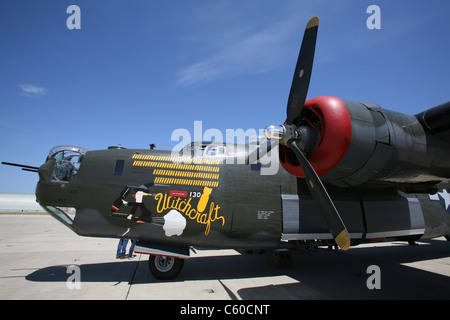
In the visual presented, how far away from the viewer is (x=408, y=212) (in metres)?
7.91

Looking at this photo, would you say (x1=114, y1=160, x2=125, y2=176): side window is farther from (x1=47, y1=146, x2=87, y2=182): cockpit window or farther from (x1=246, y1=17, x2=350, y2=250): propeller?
(x1=246, y1=17, x2=350, y2=250): propeller

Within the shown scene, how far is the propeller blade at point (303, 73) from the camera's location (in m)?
5.27

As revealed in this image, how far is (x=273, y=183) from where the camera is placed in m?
7.32

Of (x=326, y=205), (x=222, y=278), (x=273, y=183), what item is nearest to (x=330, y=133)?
(x=326, y=205)

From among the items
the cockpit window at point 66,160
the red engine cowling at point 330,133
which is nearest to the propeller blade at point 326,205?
the red engine cowling at point 330,133

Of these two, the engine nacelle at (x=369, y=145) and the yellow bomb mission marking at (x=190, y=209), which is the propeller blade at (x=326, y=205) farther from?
the yellow bomb mission marking at (x=190, y=209)

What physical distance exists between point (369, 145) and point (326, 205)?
1549 mm

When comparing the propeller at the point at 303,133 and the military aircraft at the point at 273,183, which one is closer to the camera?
the propeller at the point at 303,133

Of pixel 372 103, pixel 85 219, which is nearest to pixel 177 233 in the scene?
pixel 85 219

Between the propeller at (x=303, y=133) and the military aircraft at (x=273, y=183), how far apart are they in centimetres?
2

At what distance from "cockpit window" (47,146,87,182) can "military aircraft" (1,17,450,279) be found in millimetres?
30

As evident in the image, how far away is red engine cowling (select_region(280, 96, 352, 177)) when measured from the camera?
4992 millimetres

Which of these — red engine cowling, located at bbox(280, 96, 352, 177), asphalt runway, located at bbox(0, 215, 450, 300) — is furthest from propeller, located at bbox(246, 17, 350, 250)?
asphalt runway, located at bbox(0, 215, 450, 300)
